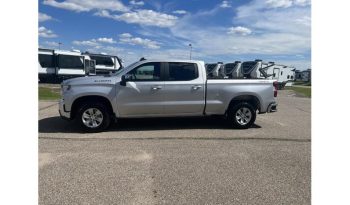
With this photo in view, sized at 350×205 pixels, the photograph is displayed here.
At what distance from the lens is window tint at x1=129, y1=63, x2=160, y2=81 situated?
306 inches

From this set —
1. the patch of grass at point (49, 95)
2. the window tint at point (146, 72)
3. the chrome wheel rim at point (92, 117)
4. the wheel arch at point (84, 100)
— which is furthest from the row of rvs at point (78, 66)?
the chrome wheel rim at point (92, 117)

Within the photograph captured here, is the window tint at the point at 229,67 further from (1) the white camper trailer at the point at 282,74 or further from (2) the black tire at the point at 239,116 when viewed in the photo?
(2) the black tire at the point at 239,116

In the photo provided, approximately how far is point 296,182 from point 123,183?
2354 mm

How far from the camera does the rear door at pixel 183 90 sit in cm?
790

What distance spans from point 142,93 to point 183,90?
39.5 inches

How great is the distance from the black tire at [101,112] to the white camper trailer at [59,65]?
22791 millimetres

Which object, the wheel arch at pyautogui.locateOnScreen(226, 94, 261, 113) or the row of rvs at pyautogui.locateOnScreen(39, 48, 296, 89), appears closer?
the wheel arch at pyautogui.locateOnScreen(226, 94, 261, 113)

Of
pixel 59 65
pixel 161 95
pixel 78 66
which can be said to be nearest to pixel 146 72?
pixel 161 95

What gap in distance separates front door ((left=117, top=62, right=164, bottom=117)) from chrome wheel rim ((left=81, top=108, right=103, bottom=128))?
485 mm

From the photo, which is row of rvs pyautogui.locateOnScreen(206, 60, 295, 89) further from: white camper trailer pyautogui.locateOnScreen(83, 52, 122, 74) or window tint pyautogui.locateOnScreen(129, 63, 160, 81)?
window tint pyautogui.locateOnScreen(129, 63, 160, 81)

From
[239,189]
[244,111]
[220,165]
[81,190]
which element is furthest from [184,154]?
[244,111]

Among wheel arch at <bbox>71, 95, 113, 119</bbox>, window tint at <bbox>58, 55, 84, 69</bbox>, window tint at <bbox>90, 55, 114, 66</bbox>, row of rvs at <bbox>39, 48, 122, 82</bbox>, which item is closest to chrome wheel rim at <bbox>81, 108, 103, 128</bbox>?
wheel arch at <bbox>71, 95, 113, 119</bbox>

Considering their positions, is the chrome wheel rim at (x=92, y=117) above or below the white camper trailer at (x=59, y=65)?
below

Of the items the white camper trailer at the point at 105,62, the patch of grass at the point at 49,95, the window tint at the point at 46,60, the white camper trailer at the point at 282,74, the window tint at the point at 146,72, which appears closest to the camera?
the window tint at the point at 146,72
